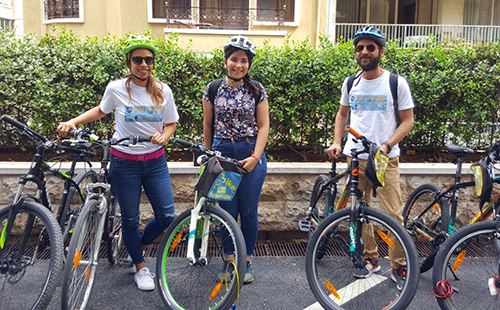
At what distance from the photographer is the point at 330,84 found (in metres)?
4.88

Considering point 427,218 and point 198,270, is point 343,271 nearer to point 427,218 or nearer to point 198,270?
point 198,270

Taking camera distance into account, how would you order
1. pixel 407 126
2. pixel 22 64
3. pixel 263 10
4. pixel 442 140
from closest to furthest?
pixel 407 126
pixel 22 64
pixel 442 140
pixel 263 10

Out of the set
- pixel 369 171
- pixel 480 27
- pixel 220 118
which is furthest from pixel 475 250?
pixel 480 27

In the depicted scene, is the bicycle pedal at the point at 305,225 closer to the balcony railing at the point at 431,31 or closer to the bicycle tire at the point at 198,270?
the bicycle tire at the point at 198,270

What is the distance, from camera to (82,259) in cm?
307

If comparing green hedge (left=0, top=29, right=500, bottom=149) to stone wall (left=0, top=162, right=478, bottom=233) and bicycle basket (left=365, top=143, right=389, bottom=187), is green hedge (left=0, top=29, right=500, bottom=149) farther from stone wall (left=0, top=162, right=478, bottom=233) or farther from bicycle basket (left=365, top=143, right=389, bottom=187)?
bicycle basket (left=365, top=143, right=389, bottom=187)

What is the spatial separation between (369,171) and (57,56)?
12.7ft

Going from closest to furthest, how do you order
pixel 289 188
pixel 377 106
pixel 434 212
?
1. pixel 377 106
2. pixel 434 212
3. pixel 289 188

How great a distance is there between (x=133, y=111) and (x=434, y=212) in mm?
2927

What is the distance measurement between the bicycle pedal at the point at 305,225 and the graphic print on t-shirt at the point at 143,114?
1.88 meters

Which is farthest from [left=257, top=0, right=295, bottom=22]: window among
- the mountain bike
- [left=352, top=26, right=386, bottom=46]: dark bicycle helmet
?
[left=352, top=26, right=386, bottom=46]: dark bicycle helmet

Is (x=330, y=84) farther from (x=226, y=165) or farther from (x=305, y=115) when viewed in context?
(x=226, y=165)

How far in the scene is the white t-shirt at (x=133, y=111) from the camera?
324 cm

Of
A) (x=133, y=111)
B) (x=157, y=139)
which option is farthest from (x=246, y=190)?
(x=133, y=111)
